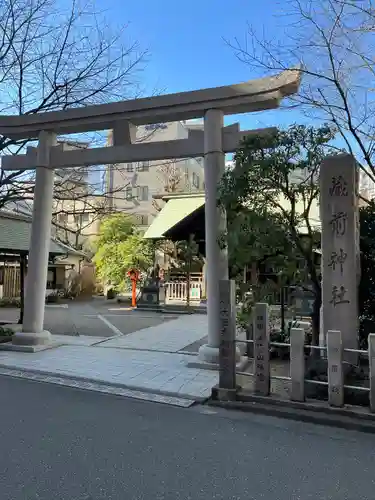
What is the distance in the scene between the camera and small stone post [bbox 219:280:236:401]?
20.4 feet

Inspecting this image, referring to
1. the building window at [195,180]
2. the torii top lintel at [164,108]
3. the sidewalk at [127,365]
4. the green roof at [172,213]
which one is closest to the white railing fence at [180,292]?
the green roof at [172,213]

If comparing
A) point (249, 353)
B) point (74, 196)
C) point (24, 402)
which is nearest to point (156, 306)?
point (74, 196)

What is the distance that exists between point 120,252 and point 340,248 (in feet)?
69.0

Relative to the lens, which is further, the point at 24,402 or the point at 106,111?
the point at 106,111

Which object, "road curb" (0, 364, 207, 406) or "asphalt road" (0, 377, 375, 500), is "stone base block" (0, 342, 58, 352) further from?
"asphalt road" (0, 377, 375, 500)

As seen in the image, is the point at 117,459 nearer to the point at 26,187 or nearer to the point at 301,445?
the point at 301,445

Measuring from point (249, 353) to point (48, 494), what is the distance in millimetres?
6272

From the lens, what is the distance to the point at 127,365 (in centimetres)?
852

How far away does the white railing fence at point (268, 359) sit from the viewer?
551 cm

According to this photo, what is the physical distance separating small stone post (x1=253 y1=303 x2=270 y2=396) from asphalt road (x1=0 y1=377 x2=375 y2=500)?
22.2 inches

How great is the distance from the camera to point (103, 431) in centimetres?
500

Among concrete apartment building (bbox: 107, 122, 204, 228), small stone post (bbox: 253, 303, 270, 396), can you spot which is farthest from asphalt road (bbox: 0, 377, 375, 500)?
concrete apartment building (bbox: 107, 122, 204, 228)

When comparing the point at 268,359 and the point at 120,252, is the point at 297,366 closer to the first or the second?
the point at 268,359

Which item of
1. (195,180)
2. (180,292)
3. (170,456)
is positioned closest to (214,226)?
(170,456)
